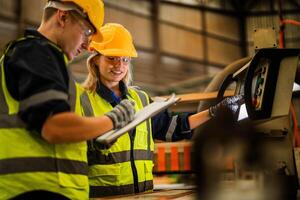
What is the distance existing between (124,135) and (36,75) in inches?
31.3

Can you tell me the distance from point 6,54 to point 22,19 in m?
5.41

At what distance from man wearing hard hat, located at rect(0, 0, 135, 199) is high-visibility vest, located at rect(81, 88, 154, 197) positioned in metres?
0.44

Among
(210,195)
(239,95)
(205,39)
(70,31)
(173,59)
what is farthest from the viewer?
(205,39)

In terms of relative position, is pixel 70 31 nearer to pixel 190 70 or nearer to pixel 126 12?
pixel 126 12

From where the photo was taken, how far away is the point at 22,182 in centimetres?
116

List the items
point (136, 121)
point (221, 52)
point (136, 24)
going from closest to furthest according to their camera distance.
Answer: point (136, 121)
point (136, 24)
point (221, 52)

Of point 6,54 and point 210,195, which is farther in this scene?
point 6,54

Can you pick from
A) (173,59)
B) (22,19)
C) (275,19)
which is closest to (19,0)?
(22,19)

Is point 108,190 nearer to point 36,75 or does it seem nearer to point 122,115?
point 122,115

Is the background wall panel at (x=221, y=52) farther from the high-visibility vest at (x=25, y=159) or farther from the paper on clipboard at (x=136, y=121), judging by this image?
the high-visibility vest at (x=25, y=159)

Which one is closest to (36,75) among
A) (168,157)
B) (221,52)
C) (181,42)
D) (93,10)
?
(93,10)

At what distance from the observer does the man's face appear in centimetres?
131

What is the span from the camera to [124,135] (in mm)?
1832

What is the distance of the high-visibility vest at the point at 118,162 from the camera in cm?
175
